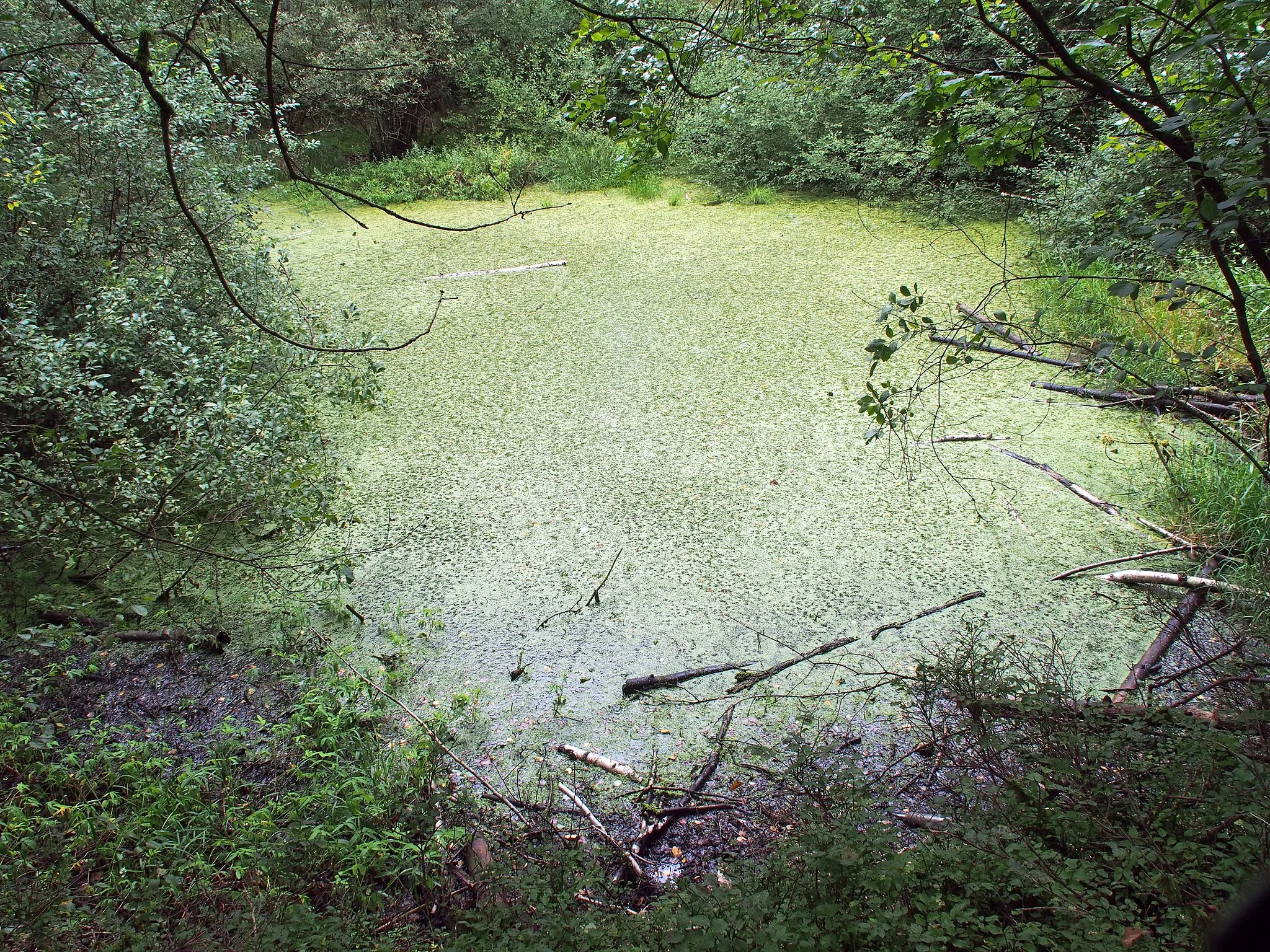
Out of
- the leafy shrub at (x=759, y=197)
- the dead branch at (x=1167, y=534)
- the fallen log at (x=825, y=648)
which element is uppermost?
the leafy shrub at (x=759, y=197)

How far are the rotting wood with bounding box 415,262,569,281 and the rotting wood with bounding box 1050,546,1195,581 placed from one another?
3.15 m

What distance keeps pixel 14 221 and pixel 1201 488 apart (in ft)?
11.8

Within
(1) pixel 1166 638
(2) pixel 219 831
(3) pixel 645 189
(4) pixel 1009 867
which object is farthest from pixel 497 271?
(4) pixel 1009 867

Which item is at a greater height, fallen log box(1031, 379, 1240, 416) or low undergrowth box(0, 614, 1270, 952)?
fallen log box(1031, 379, 1240, 416)

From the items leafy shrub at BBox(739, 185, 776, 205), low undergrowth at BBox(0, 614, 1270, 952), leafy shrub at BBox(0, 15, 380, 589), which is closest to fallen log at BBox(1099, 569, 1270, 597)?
low undergrowth at BBox(0, 614, 1270, 952)

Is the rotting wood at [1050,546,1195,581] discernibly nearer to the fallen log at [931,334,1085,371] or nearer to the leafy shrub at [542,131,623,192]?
the fallen log at [931,334,1085,371]

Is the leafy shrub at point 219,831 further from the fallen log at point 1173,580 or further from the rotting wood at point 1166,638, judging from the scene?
the fallen log at point 1173,580

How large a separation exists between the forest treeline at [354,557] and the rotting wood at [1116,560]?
0.11 ft

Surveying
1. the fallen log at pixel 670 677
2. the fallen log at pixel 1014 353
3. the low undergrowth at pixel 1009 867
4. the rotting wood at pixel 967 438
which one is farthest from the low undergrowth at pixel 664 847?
the rotting wood at pixel 967 438

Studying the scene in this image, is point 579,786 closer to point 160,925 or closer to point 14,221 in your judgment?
point 160,925

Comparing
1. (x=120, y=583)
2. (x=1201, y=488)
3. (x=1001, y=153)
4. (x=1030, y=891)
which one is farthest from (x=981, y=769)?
(x=120, y=583)

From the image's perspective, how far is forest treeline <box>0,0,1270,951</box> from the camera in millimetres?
1162

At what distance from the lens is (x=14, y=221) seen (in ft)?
7.97

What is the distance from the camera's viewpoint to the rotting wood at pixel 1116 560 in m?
2.29
